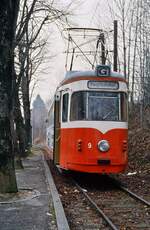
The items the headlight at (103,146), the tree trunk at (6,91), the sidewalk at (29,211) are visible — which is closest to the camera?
the sidewalk at (29,211)

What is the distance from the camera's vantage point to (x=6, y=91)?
43.2ft

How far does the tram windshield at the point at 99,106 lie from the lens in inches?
652

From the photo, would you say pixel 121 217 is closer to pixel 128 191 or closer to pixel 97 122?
pixel 128 191

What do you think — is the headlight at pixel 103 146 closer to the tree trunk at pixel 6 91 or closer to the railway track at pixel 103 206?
the railway track at pixel 103 206

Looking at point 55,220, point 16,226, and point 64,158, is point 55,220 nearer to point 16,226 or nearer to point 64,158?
point 16,226

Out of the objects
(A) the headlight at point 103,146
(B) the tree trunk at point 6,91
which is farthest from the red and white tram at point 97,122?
(B) the tree trunk at point 6,91

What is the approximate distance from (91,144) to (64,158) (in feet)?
5.65

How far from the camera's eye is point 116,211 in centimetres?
1228

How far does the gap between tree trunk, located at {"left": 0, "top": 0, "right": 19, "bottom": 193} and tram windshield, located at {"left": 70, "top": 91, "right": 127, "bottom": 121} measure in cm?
361

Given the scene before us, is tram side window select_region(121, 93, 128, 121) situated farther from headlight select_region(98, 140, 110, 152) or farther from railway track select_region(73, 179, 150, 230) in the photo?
railway track select_region(73, 179, 150, 230)

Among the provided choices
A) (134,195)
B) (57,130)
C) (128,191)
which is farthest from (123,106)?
(57,130)

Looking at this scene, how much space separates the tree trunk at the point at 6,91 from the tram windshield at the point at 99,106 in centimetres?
361

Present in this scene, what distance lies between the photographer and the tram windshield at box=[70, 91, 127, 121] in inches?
652

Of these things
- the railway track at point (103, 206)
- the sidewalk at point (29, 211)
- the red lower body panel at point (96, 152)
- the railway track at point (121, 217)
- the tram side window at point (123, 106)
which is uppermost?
the tram side window at point (123, 106)
